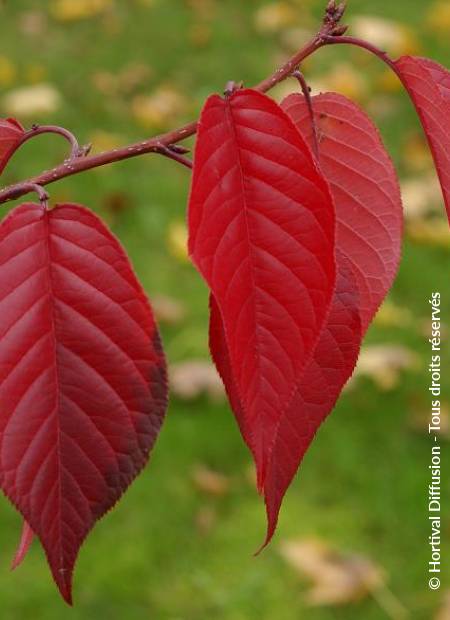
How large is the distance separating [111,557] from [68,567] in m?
1.36

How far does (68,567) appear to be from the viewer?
0.51 metres

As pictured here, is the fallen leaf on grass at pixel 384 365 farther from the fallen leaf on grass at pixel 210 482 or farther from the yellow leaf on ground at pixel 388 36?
the yellow leaf on ground at pixel 388 36

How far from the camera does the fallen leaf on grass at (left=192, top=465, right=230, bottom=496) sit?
1993 millimetres

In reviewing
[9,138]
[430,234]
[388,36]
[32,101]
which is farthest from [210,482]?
[388,36]

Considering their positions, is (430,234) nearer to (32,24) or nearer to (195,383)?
(195,383)

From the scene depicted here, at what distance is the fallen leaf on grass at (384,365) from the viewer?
7.49 ft

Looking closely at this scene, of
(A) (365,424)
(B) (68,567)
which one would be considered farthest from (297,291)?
(A) (365,424)

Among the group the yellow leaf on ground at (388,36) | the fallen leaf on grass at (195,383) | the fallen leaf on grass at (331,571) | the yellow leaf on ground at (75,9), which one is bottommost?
the fallen leaf on grass at (331,571)

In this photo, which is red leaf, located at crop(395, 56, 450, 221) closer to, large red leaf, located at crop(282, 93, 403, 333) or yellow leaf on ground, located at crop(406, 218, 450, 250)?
large red leaf, located at crop(282, 93, 403, 333)

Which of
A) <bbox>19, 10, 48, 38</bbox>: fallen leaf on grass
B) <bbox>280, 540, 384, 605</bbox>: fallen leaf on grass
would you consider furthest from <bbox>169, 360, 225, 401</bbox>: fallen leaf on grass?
<bbox>19, 10, 48, 38</bbox>: fallen leaf on grass

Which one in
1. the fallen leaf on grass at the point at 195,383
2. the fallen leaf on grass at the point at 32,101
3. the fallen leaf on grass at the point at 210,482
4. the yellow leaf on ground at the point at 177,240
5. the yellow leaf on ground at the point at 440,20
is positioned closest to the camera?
the fallen leaf on grass at the point at 210,482

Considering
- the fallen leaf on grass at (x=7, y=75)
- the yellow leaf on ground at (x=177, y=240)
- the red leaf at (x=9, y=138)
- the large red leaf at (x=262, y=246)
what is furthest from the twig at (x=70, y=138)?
the fallen leaf on grass at (x=7, y=75)

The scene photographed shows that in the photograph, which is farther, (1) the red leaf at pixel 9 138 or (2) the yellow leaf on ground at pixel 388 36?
(2) the yellow leaf on ground at pixel 388 36

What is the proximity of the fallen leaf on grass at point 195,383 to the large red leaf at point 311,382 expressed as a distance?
1.65 meters
